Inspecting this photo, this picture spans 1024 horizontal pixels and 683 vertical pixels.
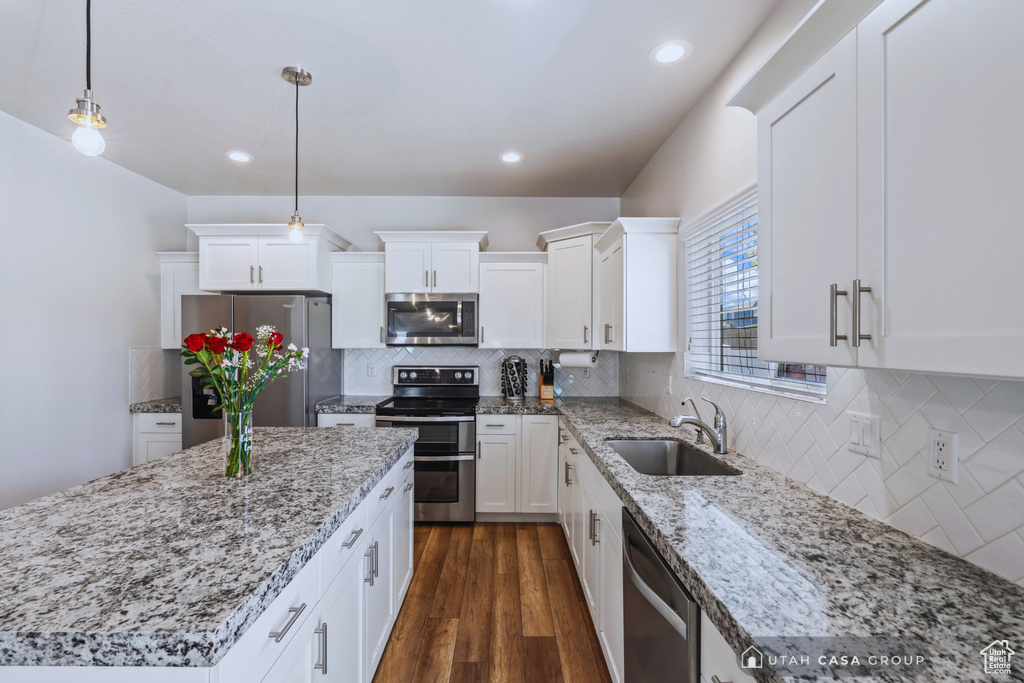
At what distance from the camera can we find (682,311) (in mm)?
2439

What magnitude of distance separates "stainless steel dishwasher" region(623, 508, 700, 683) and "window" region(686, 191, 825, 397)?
2.64 feet

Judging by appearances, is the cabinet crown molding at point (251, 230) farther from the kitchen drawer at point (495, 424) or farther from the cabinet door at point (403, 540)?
the cabinet door at point (403, 540)

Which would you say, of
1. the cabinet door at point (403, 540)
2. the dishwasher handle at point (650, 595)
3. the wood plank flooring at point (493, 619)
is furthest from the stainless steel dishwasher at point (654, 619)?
the cabinet door at point (403, 540)

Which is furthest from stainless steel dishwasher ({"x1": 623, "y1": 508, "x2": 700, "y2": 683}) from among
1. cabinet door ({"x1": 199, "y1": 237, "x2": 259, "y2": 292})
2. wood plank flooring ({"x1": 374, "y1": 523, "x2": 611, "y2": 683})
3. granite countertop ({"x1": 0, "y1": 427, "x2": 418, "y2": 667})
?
cabinet door ({"x1": 199, "y1": 237, "x2": 259, "y2": 292})

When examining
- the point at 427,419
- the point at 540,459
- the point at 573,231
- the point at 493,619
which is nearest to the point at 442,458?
the point at 427,419

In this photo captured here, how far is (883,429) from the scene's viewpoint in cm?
119

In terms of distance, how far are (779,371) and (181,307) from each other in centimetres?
392

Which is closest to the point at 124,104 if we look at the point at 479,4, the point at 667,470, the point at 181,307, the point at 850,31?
the point at 181,307

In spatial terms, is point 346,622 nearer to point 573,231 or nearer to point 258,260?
point 573,231

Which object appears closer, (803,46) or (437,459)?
(803,46)

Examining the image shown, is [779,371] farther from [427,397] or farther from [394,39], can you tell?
[427,397]

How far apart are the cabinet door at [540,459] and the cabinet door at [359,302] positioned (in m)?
1.43

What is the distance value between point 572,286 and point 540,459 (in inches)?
51.4

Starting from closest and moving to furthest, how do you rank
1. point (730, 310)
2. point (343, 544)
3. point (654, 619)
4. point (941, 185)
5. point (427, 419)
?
point (941, 185) → point (654, 619) → point (343, 544) → point (730, 310) → point (427, 419)
